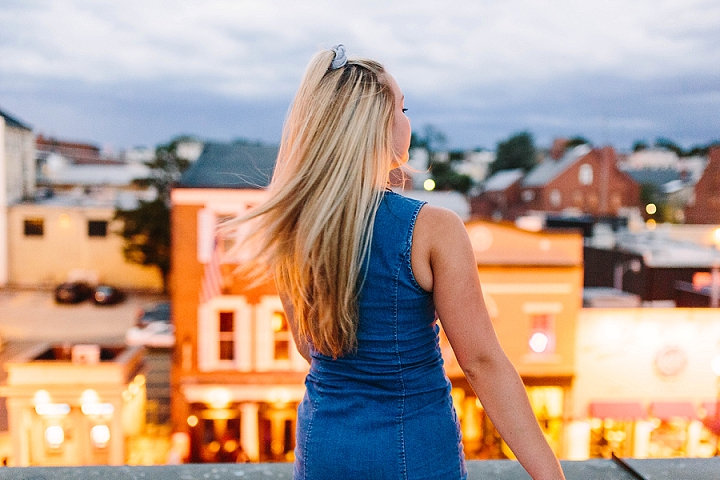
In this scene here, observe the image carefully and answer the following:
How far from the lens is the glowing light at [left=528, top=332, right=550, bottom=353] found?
9.90 metres

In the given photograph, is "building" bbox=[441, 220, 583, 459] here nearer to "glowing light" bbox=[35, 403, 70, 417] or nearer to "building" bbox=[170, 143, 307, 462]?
"building" bbox=[170, 143, 307, 462]

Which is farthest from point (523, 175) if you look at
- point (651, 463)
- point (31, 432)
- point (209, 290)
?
point (651, 463)

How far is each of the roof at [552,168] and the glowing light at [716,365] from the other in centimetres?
1717

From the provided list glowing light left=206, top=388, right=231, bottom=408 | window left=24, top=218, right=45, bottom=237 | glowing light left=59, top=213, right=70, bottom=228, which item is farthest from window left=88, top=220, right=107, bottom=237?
glowing light left=206, top=388, right=231, bottom=408

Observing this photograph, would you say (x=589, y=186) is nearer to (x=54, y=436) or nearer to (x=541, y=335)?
(x=541, y=335)

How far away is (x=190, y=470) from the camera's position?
58.2 inches

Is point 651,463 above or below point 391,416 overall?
below

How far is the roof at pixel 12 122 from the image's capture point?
635 inches

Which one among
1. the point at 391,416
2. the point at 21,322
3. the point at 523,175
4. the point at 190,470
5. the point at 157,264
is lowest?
the point at 21,322

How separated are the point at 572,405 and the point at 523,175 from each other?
2021cm

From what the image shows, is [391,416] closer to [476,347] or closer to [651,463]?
[476,347]

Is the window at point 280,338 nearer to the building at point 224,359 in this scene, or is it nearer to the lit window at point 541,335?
the building at point 224,359

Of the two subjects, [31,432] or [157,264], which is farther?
[157,264]

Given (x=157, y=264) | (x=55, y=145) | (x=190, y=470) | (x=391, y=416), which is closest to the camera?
(x=391, y=416)
